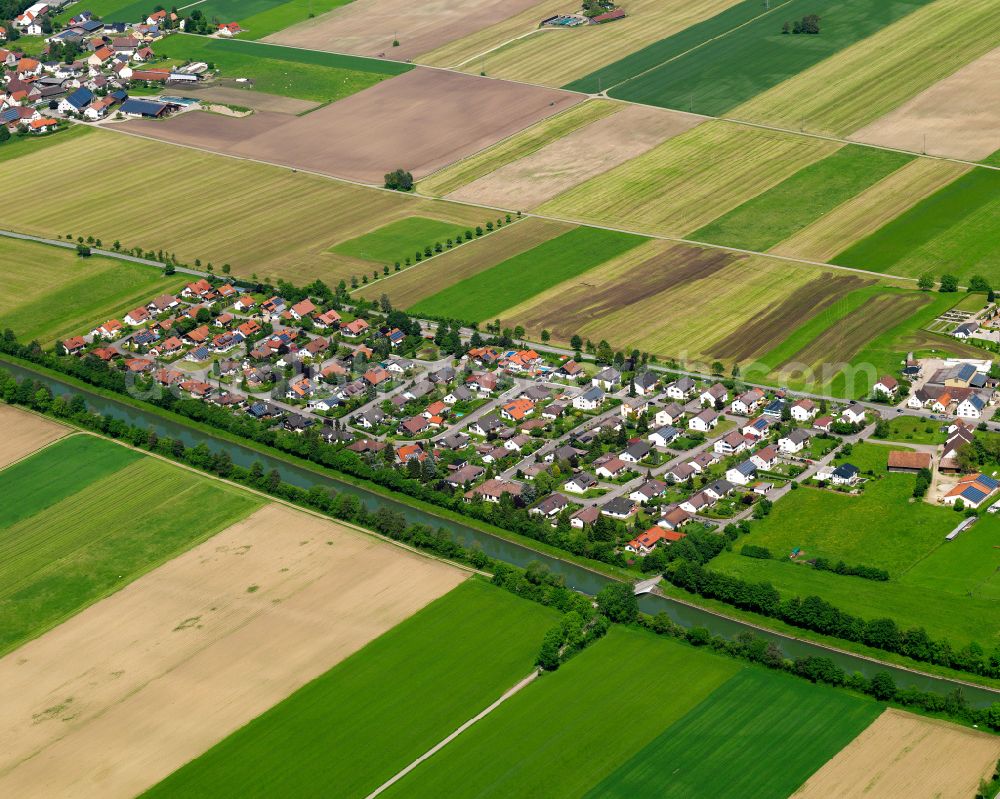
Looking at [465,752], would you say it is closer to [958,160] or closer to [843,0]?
[958,160]

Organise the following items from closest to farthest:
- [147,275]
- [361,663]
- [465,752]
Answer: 1. [465,752]
2. [361,663]
3. [147,275]

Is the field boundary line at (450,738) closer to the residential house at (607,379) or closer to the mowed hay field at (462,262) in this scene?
the residential house at (607,379)

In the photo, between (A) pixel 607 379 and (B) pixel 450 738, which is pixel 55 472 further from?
(B) pixel 450 738

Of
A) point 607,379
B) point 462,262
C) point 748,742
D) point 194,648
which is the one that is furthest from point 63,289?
point 748,742

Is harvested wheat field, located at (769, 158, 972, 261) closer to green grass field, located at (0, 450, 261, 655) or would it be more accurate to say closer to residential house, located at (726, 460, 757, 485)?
residential house, located at (726, 460, 757, 485)

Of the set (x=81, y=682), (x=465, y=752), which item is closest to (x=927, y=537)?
(x=465, y=752)

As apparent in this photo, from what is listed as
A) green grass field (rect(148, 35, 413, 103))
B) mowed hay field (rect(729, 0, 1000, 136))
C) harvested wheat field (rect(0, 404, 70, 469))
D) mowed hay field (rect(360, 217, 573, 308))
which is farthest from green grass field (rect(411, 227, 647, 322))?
green grass field (rect(148, 35, 413, 103))
